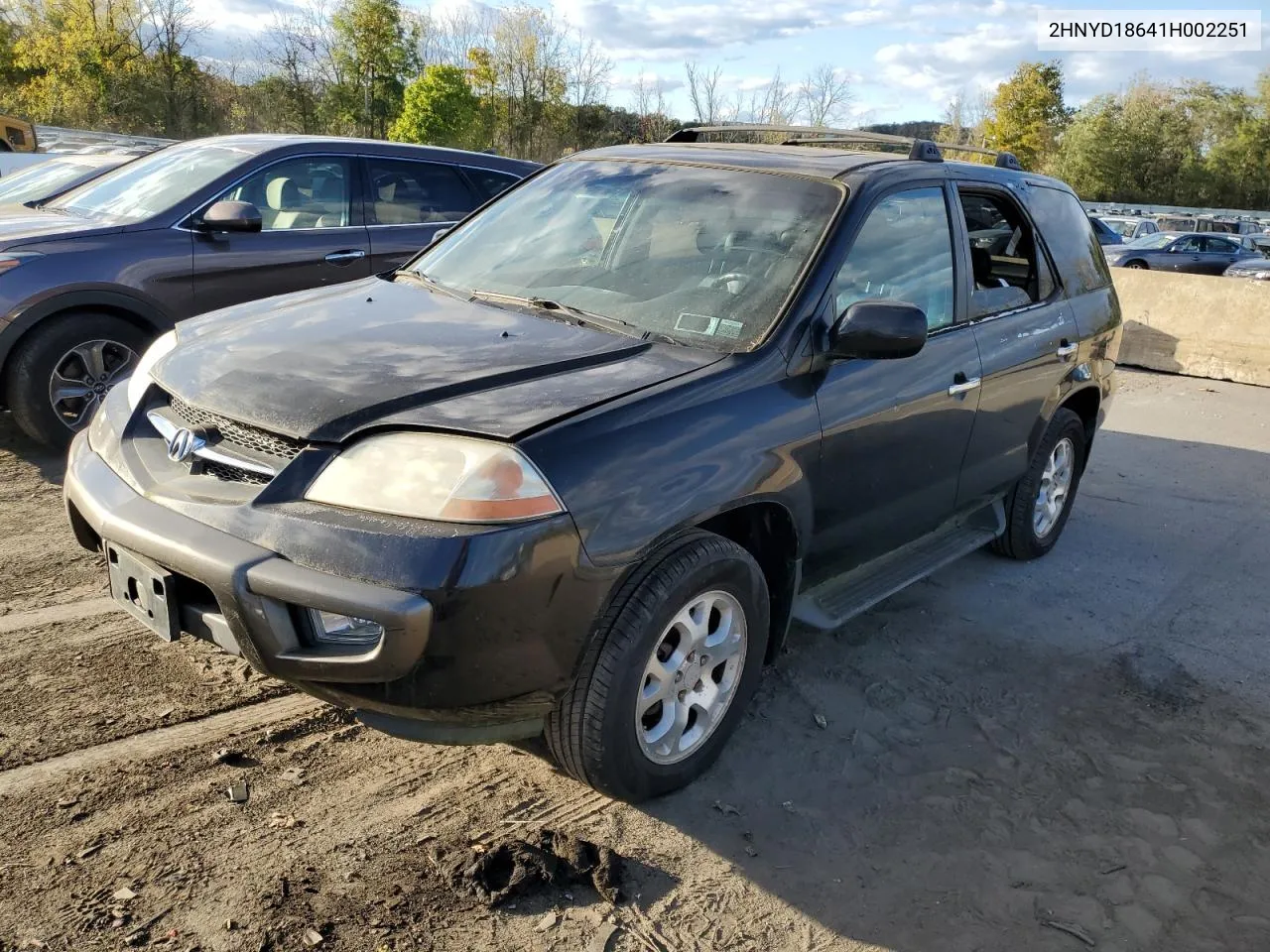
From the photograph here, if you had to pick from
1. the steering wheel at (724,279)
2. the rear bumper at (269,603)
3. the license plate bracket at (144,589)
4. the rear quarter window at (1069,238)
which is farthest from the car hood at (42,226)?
the rear quarter window at (1069,238)

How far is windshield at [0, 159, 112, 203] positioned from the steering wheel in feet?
18.2

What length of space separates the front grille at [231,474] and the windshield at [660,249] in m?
1.24

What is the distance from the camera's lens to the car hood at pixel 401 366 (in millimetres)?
2568

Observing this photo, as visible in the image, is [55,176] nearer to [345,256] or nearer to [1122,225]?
[345,256]

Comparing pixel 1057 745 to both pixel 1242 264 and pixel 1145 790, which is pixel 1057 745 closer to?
pixel 1145 790

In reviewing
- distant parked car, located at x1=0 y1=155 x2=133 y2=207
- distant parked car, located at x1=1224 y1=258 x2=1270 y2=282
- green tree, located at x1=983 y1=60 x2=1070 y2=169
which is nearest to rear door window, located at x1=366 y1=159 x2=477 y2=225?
distant parked car, located at x1=0 y1=155 x2=133 y2=207

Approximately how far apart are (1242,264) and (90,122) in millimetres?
31819

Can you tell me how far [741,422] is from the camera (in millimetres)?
2902

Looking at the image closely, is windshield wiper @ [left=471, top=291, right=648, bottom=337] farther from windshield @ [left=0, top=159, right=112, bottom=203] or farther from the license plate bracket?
windshield @ [left=0, top=159, right=112, bottom=203]

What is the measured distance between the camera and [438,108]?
28328 millimetres

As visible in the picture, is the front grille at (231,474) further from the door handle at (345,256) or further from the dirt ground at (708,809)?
the door handle at (345,256)

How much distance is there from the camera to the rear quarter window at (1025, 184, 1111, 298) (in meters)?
4.80

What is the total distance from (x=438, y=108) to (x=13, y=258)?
25.2 metres

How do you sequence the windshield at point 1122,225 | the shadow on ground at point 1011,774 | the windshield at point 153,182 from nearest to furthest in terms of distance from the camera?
the shadow on ground at point 1011,774, the windshield at point 153,182, the windshield at point 1122,225
